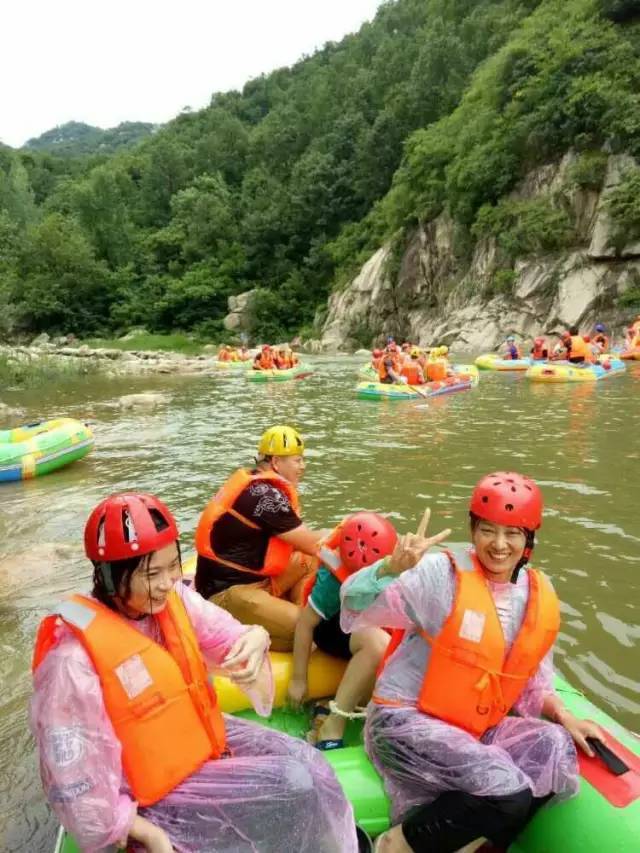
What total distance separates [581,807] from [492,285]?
2930cm

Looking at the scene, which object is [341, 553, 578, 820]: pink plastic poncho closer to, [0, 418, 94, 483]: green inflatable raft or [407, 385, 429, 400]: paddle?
[0, 418, 94, 483]: green inflatable raft

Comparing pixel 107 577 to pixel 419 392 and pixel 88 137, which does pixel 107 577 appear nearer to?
pixel 419 392

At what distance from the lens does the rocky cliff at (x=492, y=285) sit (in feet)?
83.3

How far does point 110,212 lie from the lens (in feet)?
186

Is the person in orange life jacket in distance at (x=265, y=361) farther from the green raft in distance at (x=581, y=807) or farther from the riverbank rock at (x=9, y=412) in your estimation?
the green raft in distance at (x=581, y=807)

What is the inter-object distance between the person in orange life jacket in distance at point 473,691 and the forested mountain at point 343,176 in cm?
2511

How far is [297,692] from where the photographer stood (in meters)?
3.21

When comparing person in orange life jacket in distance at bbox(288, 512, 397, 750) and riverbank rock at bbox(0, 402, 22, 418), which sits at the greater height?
person in orange life jacket in distance at bbox(288, 512, 397, 750)

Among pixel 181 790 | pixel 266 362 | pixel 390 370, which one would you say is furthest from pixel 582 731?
pixel 266 362

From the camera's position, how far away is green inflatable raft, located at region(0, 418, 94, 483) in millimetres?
9070

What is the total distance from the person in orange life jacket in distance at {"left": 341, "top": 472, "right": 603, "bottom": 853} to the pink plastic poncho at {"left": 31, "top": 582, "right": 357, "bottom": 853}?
1.19 ft

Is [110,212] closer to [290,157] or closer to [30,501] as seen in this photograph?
[290,157]

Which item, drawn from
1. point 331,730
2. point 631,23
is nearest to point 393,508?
point 331,730

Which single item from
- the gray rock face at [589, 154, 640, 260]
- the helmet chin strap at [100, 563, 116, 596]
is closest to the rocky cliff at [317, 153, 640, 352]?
the gray rock face at [589, 154, 640, 260]
